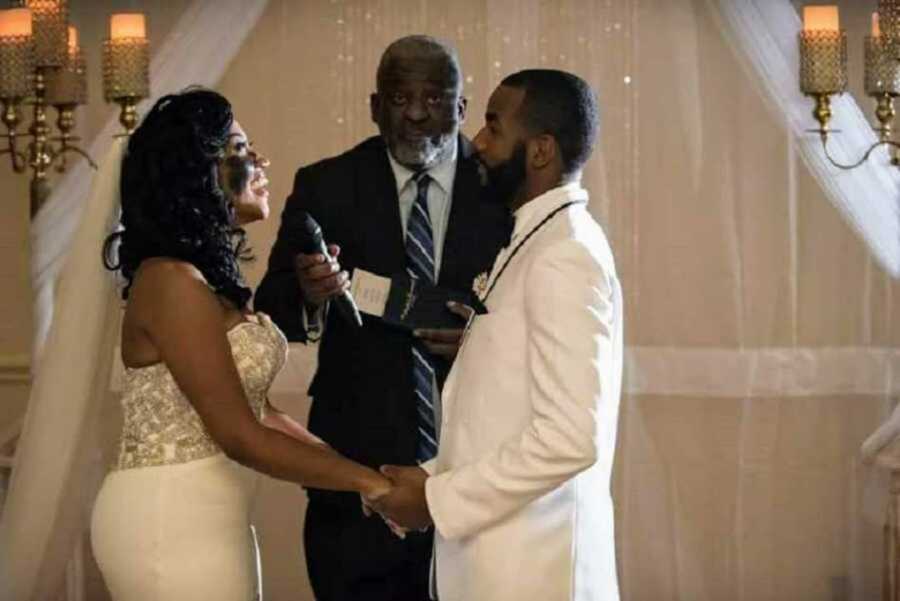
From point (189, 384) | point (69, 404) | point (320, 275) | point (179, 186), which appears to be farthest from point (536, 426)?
point (69, 404)

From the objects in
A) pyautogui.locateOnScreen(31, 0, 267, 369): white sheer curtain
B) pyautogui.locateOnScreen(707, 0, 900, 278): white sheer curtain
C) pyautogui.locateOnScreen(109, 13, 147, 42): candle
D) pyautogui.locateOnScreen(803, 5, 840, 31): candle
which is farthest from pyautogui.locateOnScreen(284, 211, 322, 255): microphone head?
pyautogui.locateOnScreen(707, 0, 900, 278): white sheer curtain

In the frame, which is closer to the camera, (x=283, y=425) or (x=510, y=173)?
(x=510, y=173)

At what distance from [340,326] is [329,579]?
20.8 inches

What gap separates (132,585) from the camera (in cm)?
320

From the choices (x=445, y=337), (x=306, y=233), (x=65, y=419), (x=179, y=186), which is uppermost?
(x=179, y=186)

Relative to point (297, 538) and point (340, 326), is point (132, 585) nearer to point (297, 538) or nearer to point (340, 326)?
point (340, 326)

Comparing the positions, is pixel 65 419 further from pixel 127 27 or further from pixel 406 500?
pixel 127 27

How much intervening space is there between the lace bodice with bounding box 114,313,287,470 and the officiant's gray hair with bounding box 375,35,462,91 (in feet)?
2.71

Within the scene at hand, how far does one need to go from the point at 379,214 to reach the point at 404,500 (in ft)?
3.02

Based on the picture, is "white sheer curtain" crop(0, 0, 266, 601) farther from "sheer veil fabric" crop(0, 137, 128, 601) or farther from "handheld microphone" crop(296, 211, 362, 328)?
"handheld microphone" crop(296, 211, 362, 328)

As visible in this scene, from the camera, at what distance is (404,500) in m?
3.08

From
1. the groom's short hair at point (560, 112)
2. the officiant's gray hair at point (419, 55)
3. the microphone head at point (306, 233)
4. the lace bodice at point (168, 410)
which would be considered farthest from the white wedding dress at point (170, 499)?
the officiant's gray hair at point (419, 55)

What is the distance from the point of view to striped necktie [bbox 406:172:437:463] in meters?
3.78

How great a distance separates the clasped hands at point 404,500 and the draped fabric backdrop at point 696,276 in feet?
8.38
